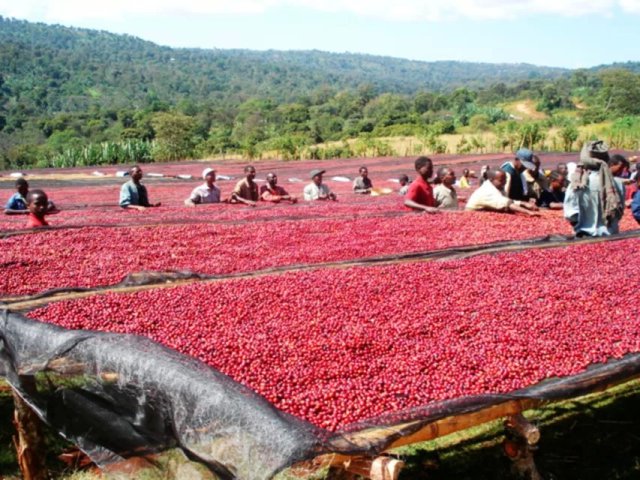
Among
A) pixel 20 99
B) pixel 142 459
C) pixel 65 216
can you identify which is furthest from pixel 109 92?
pixel 142 459

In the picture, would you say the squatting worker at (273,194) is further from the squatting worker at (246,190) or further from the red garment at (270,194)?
the squatting worker at (246,190)

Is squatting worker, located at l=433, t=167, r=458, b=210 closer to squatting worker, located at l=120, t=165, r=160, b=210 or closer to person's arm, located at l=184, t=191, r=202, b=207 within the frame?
person's arm, located at l=184, t=191, r=202, b=207

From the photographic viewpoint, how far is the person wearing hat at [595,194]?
663cm

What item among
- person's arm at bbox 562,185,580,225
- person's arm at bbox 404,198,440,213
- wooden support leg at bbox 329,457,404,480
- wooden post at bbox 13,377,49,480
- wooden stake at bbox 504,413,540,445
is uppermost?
person's arm at bbox 562,185,580,225

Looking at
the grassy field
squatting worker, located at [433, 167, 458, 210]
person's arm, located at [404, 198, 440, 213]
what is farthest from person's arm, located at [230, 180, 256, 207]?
the grassy field

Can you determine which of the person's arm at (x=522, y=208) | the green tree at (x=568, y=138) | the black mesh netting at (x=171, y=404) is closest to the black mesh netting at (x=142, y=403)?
the black mesh netting at (x=171, y=404)

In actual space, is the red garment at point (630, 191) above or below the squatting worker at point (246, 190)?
below

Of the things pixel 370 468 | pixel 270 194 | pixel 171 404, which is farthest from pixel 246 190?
pixel 370 468

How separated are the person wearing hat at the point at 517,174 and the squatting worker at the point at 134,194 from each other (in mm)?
5359

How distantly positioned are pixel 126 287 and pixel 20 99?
335 feet

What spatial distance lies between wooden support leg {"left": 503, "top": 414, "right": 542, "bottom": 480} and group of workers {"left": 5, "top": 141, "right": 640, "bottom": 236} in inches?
150

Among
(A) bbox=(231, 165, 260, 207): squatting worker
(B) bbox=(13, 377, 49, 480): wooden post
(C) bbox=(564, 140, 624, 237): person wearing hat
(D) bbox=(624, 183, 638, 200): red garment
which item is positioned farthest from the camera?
(D) bbox=(624, 183, 638, 200): red garment

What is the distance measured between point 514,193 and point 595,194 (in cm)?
257

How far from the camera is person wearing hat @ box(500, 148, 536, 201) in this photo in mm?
8906
